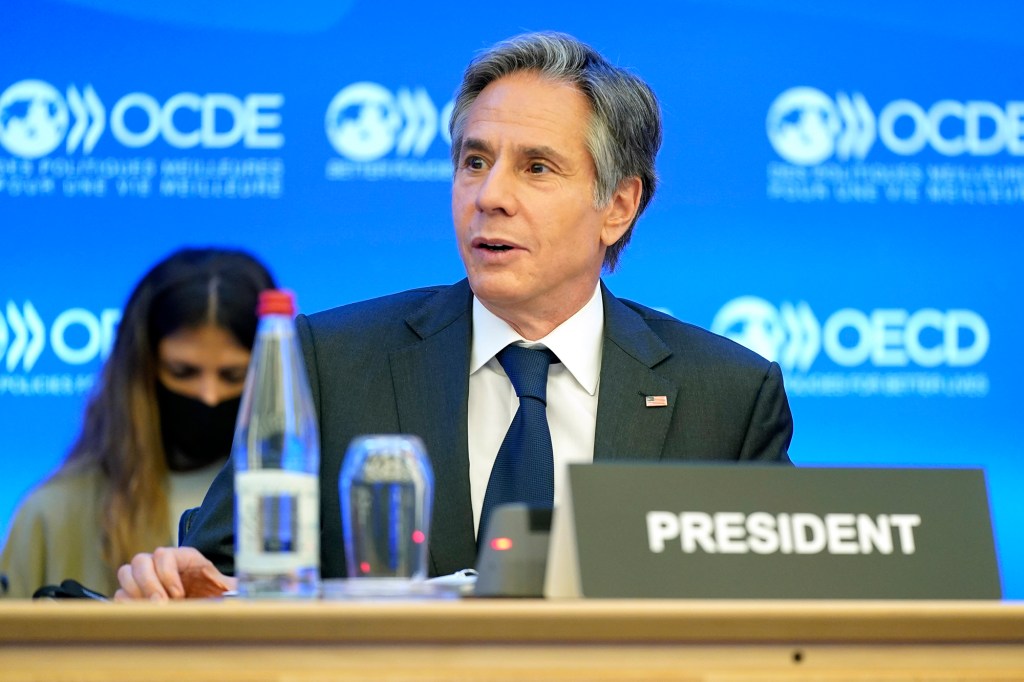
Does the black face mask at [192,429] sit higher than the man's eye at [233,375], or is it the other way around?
the man's eye at [233,375]

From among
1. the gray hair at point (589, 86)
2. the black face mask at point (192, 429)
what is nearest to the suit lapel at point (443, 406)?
the gray hair at point (589, 86)

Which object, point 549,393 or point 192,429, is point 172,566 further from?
point 192,429


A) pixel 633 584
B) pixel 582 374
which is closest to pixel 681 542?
pixel 633 584

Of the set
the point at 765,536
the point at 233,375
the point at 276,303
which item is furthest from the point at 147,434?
the point at 765,536

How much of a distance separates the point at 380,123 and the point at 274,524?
248 centimetres

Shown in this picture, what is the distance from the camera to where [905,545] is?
137 cm

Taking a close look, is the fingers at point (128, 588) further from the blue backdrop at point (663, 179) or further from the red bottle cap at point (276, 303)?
the blue backdrop at point (663, 179)

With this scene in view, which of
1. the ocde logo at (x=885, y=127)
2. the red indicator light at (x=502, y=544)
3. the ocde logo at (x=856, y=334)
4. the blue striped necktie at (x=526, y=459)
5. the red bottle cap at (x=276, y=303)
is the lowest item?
the red indicator light at (x=502, y=544)

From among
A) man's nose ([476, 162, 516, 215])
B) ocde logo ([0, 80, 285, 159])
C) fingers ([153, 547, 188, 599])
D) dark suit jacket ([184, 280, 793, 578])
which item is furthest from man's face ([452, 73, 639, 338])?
ocde logo ([0, 80, 285, 159])

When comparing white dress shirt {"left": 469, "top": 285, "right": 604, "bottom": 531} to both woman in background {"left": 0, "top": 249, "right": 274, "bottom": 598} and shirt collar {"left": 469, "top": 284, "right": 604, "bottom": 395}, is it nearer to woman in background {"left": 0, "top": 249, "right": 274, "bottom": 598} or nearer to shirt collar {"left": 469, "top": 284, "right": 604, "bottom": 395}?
shirt collar {"left": 469, "top": 284, "right": 604, "bottom": 395}

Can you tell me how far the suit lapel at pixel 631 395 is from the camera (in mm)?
2234

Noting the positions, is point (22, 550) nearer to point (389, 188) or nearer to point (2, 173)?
point (2, 173)

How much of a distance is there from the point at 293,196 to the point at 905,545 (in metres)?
2.51

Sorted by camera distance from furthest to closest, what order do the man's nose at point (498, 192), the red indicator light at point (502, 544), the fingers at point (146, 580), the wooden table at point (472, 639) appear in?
the man's nose at point (498, 192)
the fingers at point (146, 580)
the red indicator light at point (502, 544)
the wooden table at point (472, 639)
